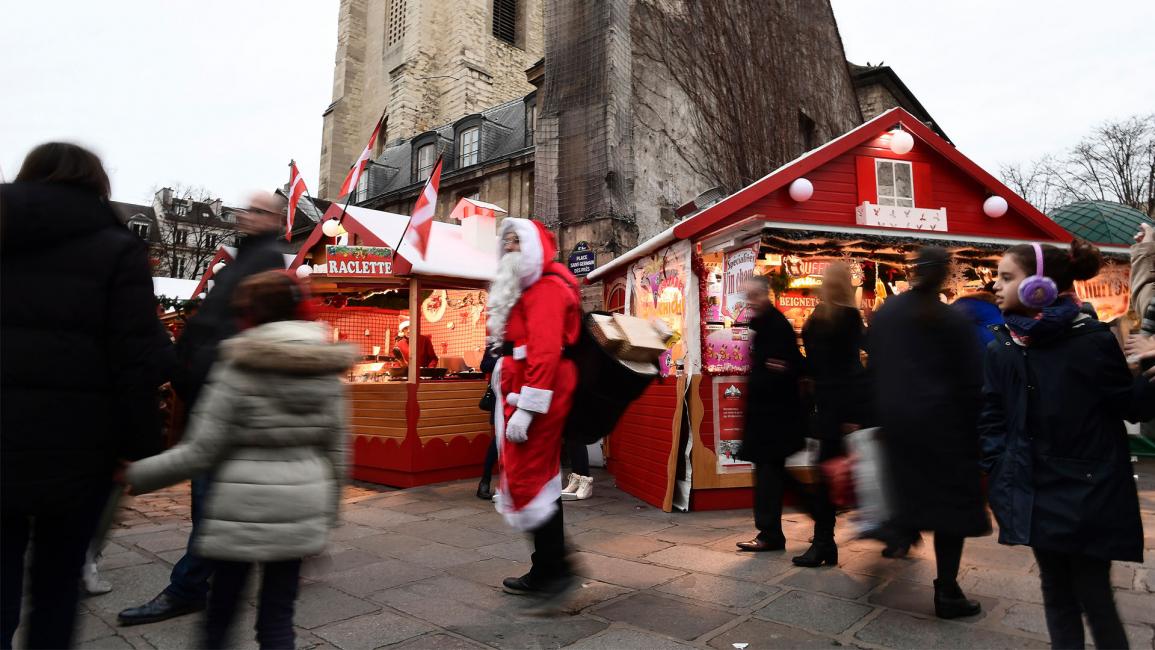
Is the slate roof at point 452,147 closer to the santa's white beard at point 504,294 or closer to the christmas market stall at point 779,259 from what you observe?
the christmas market stall at point 779,259

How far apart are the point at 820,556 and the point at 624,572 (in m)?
1.25

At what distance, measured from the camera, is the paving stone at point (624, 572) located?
394cm

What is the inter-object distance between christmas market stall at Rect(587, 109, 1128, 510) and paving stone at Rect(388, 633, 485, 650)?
3449 millimetres

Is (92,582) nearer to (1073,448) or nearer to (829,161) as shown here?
(1073,448)

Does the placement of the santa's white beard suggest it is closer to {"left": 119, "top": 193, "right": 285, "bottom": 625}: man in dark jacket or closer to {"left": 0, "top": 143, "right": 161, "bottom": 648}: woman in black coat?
{"left": 119, "top": 193, "right": 285, "bottom": 625}: man in dark jacket

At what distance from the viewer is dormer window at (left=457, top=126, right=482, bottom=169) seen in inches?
828

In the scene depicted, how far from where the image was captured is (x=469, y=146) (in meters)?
21.5

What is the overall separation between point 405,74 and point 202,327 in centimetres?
2788

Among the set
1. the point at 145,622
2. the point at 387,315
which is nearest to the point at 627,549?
the point at 145,622

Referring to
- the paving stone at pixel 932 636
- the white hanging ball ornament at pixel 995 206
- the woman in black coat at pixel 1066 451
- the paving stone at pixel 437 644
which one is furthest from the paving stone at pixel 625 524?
the white hanging ball ornament at pixel 995 206

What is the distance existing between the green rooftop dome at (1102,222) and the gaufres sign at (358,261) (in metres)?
11.4

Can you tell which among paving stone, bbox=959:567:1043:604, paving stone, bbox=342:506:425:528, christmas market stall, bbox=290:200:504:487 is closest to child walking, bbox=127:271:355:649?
paving stone, bbox=959:567:1043:604

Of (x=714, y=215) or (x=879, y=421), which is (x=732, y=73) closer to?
(x=714, y=215)

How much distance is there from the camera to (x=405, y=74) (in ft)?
92.7
